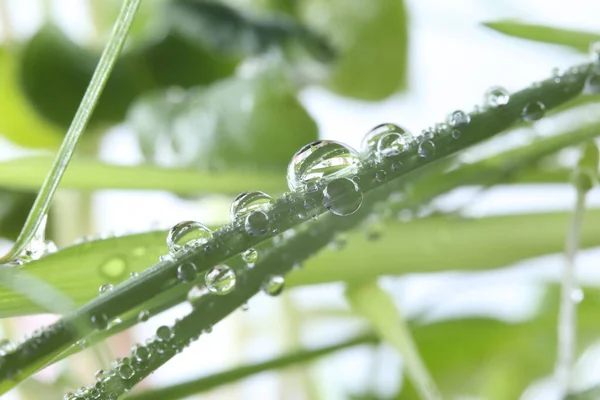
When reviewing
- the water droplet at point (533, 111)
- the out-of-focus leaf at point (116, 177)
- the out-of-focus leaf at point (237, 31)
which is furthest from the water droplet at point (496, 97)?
the out-of-focus leaf at point (237, 31)

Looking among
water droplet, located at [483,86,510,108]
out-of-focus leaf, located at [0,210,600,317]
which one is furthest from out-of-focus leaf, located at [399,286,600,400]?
water droplet, located at [483,86,510,108]

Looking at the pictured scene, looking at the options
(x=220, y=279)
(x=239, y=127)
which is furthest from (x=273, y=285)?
(x=239, y=127)

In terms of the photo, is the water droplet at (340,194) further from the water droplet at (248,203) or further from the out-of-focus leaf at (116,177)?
the out-of-focus leaf at (116,177)

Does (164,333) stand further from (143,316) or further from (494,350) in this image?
(494,350)

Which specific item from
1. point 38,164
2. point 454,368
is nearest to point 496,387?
point 454,368

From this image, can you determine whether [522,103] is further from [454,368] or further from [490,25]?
[454,368]

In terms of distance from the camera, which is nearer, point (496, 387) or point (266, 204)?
point (266, 204)
